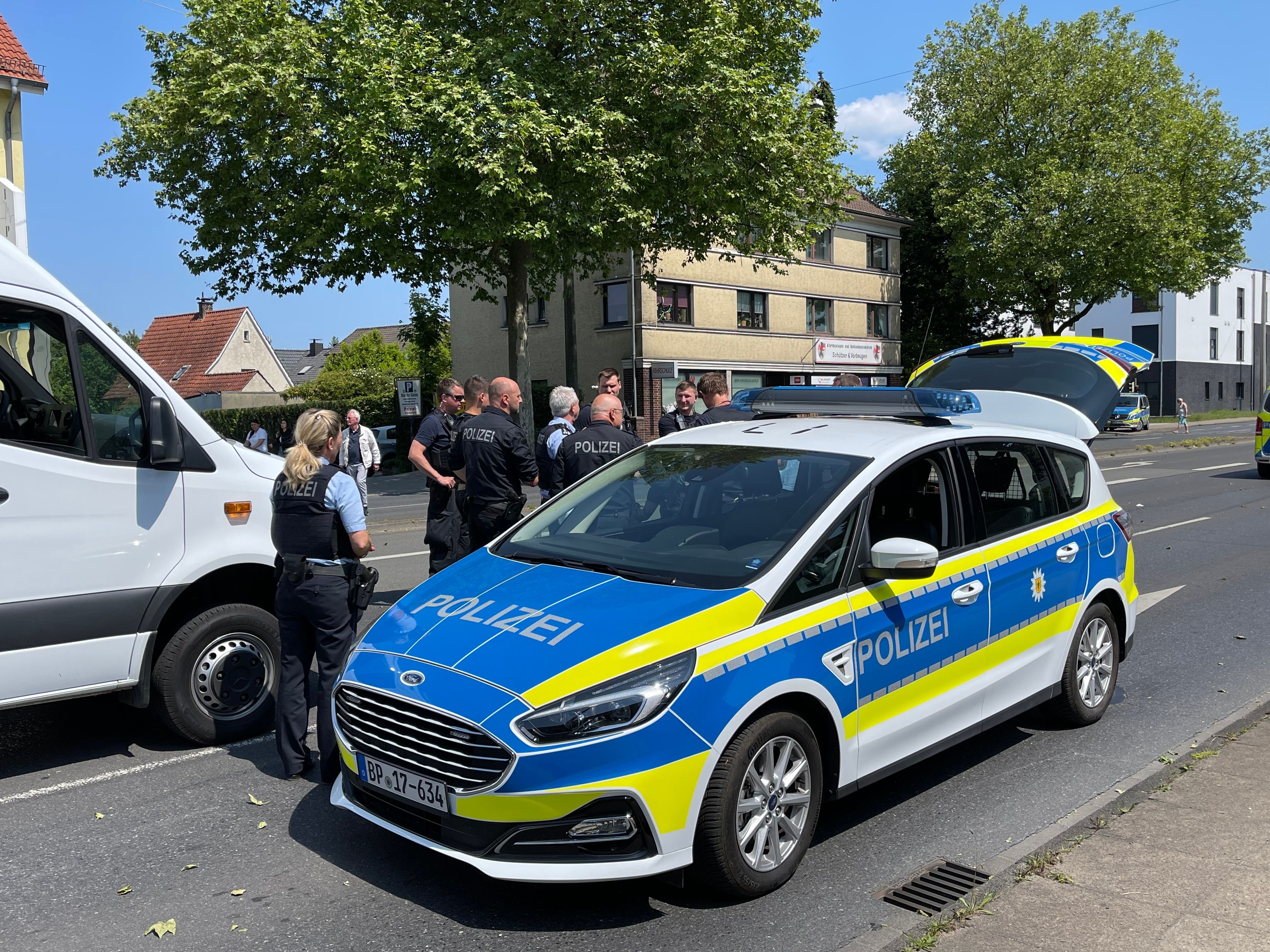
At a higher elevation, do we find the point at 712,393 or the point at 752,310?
the point at 752,310

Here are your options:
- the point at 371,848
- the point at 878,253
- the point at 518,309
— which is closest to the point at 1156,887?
the point at 371,848

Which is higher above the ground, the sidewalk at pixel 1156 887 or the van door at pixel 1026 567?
the van door at pixel 1026 567

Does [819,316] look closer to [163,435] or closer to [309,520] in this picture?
[163,435]

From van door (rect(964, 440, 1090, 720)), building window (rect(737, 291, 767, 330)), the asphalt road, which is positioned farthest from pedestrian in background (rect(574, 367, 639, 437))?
building window (rect(737, 291, 767, 330))

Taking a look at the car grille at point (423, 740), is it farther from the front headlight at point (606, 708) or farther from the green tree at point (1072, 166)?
the green tree at point (1072, 166)

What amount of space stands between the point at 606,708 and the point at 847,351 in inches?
1553

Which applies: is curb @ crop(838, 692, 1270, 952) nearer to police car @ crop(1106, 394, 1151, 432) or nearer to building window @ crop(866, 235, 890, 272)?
building window @ crop(866, 235, 890, 272)

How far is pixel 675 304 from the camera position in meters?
34.9

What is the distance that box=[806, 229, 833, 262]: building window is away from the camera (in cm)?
4000

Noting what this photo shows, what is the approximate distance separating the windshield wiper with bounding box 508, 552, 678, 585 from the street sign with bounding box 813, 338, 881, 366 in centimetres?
3676

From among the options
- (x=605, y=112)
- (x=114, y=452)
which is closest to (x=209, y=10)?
(x=605, y=112)

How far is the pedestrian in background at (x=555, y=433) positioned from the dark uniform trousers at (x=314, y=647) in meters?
3.17

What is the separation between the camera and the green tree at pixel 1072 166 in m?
39.7

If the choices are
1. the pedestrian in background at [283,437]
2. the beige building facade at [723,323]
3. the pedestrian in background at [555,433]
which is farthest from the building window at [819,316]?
Result: the pedestrian in background at [555,433]
